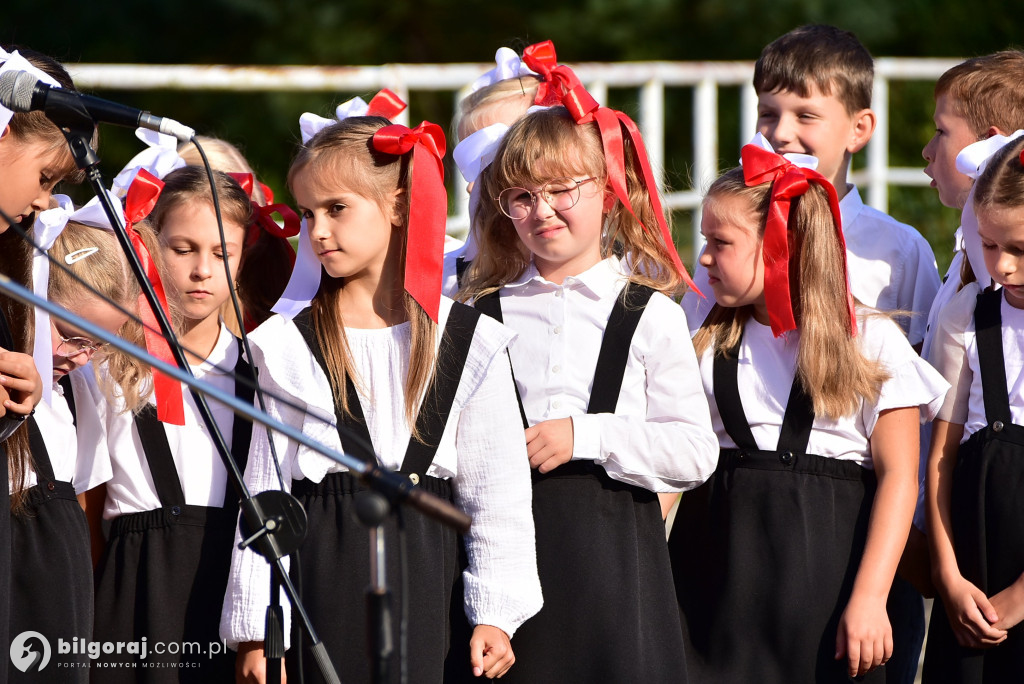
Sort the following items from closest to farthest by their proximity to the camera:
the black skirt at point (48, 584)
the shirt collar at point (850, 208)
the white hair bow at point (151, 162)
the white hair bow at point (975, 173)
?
the black skirt at point (48, 584) → the white hair bow at point (975, 173) → the white hair bow at point (151, 162) → the shirt collar at point (850, 208)

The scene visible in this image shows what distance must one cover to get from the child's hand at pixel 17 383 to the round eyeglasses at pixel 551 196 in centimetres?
111

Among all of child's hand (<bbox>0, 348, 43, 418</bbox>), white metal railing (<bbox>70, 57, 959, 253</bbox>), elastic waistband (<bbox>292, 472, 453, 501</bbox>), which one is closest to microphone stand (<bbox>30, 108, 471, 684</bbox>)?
elastic waistband (<bbox>292, 472, 453, 501</bbox>)

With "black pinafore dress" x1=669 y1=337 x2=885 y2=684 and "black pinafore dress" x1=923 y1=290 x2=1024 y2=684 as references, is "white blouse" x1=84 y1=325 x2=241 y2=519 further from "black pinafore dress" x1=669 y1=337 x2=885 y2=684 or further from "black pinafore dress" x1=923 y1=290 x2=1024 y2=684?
"black pinafore dress" x1=923 y1=290 x2=1024 y2=684

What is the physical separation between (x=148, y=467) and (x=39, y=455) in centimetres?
27

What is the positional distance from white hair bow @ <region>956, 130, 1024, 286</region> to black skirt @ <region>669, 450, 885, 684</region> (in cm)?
59

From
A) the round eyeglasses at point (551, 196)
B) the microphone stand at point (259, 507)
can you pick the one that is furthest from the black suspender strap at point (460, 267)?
the microphone stand at point (259, 507)

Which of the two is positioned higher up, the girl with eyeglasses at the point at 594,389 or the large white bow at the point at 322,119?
the large white bow at the point at 322,119

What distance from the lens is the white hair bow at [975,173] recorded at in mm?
2898

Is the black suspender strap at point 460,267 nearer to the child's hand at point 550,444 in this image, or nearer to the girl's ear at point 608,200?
the girl's ear at point 608,200

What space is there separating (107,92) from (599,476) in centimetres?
742

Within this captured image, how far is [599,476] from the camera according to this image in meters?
2.69

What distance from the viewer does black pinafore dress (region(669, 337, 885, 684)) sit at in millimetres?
2762

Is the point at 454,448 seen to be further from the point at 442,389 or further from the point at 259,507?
the point at 259,507

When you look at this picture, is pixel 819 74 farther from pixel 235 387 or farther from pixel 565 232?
pixel 235 387
